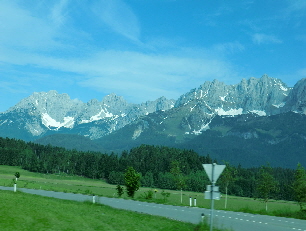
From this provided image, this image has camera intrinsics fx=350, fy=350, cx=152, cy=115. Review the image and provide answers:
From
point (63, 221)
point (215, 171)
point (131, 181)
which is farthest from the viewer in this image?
point (131, 181)

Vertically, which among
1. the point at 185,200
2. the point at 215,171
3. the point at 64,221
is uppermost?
the point at 215,171

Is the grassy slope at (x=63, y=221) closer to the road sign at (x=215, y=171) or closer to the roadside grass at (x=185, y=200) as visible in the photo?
the road sign at (x=215, y=171)

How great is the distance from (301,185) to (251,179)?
147752 millimetres

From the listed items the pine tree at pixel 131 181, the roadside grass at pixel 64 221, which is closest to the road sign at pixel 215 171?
the roadside grass at pixel 64 221

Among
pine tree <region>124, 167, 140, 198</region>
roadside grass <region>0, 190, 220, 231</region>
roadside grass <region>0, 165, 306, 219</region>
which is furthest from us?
pine tree <region>124, 167, 140, 198</region>

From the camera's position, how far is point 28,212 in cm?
1877

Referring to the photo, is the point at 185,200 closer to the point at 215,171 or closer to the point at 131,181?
the point at 131,181

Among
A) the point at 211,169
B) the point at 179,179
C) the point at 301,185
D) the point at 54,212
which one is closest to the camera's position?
the point at 211,169

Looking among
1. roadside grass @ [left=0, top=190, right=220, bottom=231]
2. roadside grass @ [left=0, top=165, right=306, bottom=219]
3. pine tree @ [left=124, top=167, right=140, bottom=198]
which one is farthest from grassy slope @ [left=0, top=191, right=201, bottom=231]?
pine tree @ [left=124, top=167, right=140, bottom=198]

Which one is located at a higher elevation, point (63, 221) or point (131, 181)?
point (63, 221)

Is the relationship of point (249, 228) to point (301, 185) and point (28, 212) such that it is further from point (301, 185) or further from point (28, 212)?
point (301, 185)

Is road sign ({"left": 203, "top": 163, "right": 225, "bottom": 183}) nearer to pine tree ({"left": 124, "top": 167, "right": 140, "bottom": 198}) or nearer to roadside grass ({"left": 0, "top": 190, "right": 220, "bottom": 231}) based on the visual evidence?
roadside grass ({"left": 0, "top": 190, "right": 220, "bottom": 231})

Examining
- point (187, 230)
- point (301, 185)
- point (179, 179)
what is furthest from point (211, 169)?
point (179, 179)

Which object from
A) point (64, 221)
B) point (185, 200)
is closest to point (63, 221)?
point (64, 221)
